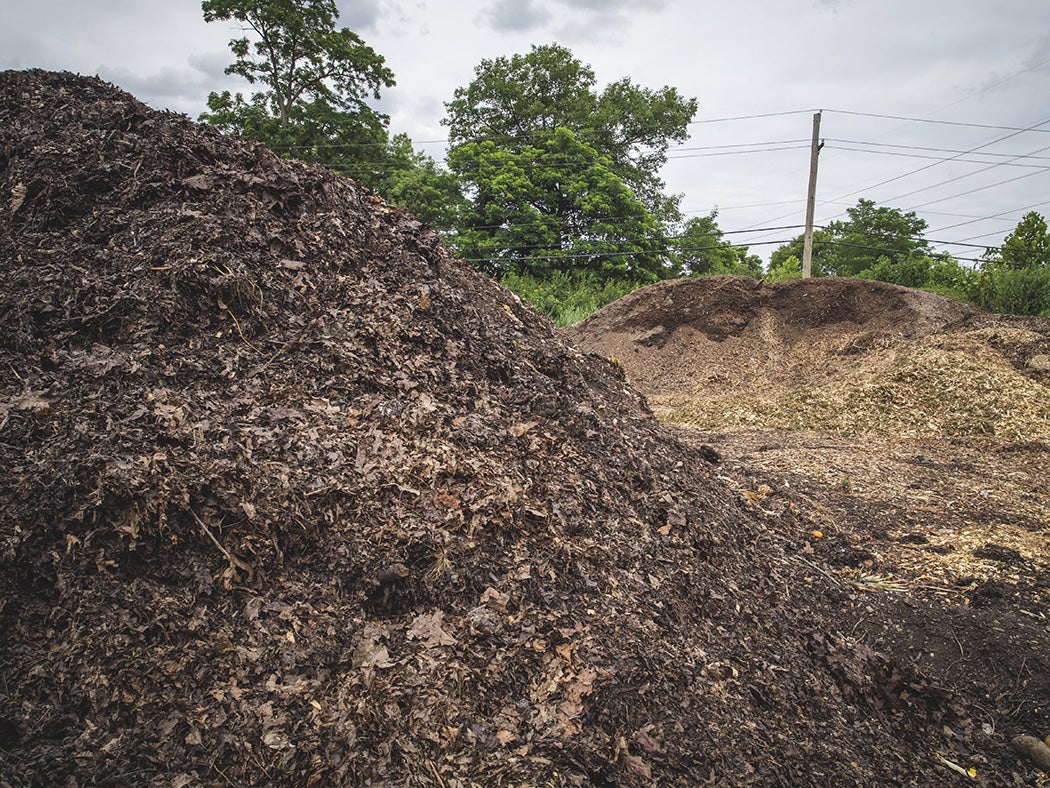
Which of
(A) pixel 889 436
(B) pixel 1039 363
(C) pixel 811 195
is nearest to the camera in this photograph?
(A) pixel 889 436

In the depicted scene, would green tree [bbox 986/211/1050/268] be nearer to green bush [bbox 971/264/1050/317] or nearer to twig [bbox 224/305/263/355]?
green bush [bbox 971/264/1050/317]

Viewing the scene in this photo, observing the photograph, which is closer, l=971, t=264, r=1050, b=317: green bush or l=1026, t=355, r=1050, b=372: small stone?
l=1026, t=355, r=1050, b=372: small stone

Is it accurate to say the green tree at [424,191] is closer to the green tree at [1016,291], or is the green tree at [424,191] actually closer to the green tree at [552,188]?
the green tree at [552,188]

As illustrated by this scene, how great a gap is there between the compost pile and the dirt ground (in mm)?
382

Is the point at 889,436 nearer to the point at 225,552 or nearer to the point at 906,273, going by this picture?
the point at 225,552

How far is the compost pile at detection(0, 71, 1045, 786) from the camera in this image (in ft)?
5.27

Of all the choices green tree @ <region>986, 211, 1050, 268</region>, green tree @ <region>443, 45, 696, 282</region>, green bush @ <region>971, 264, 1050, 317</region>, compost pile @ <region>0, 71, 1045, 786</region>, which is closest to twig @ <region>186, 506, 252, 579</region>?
compost pile @ <region>0, 71, 1045, 786</region>

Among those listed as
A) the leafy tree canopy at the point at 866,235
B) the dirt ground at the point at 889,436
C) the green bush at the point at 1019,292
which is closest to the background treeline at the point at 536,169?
the green bush at the point at 1019,292

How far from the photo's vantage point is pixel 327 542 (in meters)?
2.01

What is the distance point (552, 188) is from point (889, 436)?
1823cm

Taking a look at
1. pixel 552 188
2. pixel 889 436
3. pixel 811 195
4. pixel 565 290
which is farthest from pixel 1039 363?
pixel 552 188

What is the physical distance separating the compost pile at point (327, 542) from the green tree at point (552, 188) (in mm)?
18845

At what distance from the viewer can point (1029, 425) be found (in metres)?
7.14

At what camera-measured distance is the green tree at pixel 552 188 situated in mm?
21609
